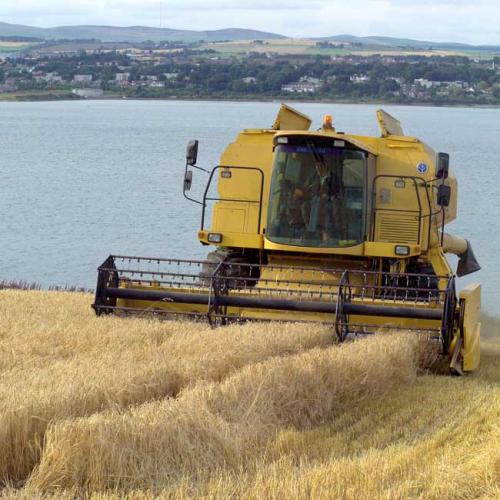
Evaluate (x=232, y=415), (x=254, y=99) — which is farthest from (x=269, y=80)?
(x=232, y=415)

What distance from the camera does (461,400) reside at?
8906 mm

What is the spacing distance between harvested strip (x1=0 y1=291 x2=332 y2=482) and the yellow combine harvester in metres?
0.46

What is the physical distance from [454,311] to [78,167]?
40.4 meters

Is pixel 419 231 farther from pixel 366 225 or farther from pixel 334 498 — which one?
pixel 334 498

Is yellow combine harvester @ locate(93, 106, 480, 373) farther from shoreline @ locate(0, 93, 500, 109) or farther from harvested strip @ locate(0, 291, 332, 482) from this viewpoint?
shoreline @ locate(0, 93, 500, 109)

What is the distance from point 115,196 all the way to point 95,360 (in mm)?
30879

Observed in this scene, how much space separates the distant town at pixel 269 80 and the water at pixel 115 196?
463 inches

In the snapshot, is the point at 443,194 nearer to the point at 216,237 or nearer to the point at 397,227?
the point at 397,227

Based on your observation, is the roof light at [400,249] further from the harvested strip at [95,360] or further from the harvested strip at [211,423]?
the harvested strip at [211,423]

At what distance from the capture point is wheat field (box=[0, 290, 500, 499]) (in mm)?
6172

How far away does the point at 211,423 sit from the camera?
699cm

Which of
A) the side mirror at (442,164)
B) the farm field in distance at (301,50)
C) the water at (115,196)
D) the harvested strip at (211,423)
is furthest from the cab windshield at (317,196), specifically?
the farm field in distance at (301,50)

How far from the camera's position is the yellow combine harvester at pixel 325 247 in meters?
10.7

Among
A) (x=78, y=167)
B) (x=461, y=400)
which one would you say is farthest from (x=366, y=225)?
(x=78, y=167)
